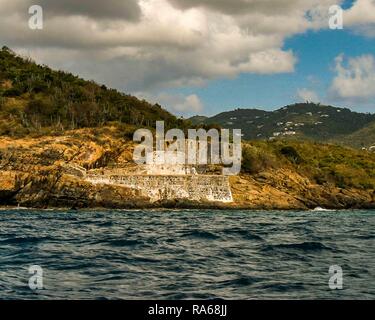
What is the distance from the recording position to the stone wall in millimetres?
75875

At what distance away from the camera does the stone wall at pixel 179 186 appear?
75875mm

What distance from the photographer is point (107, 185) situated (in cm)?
7431

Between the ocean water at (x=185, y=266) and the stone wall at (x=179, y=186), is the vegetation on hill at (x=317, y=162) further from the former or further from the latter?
the ocean water at (x=185, y=266)

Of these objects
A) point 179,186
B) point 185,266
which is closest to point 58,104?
point 179,186

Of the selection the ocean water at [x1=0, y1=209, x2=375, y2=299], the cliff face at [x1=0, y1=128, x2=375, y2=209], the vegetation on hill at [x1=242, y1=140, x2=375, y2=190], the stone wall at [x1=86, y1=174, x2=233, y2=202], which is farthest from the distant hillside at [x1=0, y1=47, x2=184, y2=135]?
the ocean water at [x1=0, y1=209, x2=375, y2=299]

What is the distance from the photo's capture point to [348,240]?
25.6 metres

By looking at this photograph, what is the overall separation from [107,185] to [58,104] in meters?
29.8

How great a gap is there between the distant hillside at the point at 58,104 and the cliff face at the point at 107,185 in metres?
7.88

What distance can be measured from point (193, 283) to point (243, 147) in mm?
77280

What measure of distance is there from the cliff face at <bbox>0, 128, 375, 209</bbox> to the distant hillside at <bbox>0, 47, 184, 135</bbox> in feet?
25.9

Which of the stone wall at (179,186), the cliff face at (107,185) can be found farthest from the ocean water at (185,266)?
the stone wall at (179,186)

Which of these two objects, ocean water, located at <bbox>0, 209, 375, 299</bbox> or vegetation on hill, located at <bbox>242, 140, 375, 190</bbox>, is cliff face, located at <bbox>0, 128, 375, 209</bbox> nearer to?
vegetation on hill, located at <bbox>242, 140, 375, 190</bbox>

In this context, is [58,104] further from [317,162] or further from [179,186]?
[317,162]
